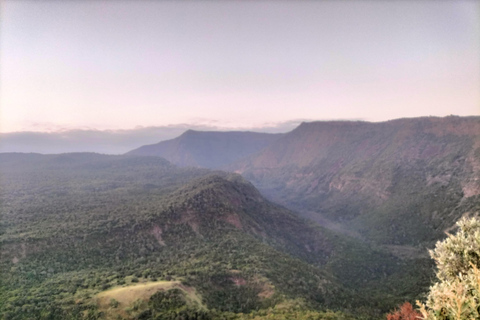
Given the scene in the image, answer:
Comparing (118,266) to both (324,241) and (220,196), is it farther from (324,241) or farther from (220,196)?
(324,241)

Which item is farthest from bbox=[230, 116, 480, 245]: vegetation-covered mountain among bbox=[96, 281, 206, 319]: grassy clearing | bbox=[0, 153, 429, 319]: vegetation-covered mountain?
bbox=[96, 281, 206, 319]: grassy clearing

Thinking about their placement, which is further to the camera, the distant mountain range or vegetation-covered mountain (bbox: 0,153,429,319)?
the distant mountain range

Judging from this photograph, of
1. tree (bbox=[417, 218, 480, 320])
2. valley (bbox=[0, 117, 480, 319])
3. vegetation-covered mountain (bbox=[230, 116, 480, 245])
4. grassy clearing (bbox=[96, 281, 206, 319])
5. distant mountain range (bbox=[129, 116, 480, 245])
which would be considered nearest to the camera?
tree (bbox=[417, 218, 480, 320])

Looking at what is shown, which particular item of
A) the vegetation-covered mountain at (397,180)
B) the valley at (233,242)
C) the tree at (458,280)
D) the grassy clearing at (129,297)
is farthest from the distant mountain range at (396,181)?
the tree at (458,280)

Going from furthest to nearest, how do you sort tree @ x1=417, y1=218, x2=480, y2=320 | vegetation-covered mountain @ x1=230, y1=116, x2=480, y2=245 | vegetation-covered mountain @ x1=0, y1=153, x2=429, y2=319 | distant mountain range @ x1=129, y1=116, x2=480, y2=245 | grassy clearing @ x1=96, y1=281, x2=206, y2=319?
distant mountain range @ x1=129, y1=116, x2=480, y2=245
vegetation-covered mountain @ x1=230, y1=116, x2=480, y2=245
vegetation-covered mountain @ x1=0, y1=153, x2=429, y2=319
grassy clearing @ x1=96, y1=281, x2=206, y2=319
tree @ x1=417, y1=218, x2=480, y2=320

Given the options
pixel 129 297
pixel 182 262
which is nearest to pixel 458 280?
pixel 129 297

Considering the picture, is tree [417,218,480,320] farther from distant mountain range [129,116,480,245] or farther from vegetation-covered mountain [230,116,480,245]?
distant mountain range [129,116,480,245]

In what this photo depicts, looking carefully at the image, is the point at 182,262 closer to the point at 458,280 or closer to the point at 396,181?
the point at 458,280
